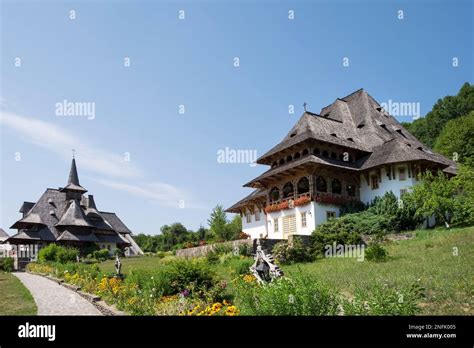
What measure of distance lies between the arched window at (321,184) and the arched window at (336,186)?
2.67 ft

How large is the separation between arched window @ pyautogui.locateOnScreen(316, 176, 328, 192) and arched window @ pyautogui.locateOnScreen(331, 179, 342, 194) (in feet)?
2.67

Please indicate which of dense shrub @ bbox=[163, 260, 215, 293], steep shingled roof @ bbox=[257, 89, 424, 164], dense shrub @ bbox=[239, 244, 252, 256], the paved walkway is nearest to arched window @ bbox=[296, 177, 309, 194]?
steep shingled roof @ bbox=[257, 89, 424, 164]

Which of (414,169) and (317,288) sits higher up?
(414,169)

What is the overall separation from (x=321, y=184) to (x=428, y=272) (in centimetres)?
1685

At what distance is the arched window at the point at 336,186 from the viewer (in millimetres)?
30531

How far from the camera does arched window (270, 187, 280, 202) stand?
33.4 metres

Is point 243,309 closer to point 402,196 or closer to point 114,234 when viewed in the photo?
point 402,196

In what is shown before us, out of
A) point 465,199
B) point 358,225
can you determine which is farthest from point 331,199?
point 465,199

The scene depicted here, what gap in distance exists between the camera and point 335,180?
3048 cm

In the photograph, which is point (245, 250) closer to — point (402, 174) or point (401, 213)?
point (401, 213)

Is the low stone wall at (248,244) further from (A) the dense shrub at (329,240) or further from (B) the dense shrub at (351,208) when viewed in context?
(B) the dense shrub at (351,208)

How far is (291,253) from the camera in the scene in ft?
70.9
